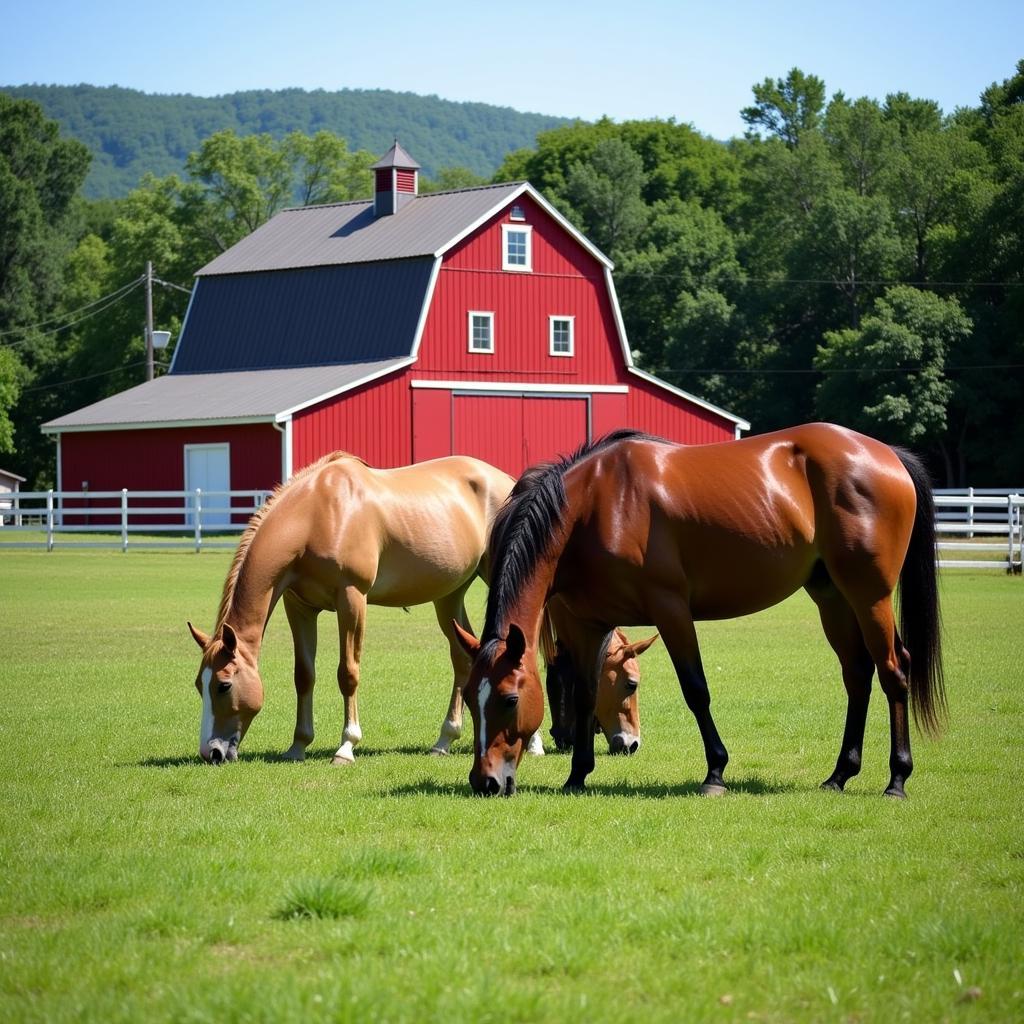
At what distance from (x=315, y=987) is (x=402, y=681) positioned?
8.85 metres

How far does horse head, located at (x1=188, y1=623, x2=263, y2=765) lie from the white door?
31624 millimetres

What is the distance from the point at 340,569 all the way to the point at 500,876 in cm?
404

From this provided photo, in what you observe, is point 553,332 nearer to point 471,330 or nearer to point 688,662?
point 471,330

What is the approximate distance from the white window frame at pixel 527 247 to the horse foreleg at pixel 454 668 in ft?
108

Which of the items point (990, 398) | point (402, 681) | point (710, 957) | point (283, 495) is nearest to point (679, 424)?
point (990, 398)

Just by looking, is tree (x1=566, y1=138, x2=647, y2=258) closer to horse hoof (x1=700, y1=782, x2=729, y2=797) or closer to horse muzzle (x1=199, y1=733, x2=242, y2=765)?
horse muzzle (x1=199, y1=733, x2=242, y2=765)

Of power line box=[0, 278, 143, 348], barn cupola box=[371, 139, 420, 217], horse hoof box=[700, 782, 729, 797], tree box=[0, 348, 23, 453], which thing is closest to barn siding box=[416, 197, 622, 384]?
barn cupola box=[371, 139, 420, 217]

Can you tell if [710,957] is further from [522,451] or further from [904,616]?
[522,451]

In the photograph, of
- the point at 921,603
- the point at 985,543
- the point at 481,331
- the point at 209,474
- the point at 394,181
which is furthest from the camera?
the point at 394,181

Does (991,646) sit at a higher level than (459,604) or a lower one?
lower

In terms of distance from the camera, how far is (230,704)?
8.93m

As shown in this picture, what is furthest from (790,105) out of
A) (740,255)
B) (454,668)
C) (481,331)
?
(454,668)

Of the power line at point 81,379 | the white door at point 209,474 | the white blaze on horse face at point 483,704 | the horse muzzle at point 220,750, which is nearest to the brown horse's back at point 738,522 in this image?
the white blaze on horse face at point 483,704

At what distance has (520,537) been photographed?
8016 mm
